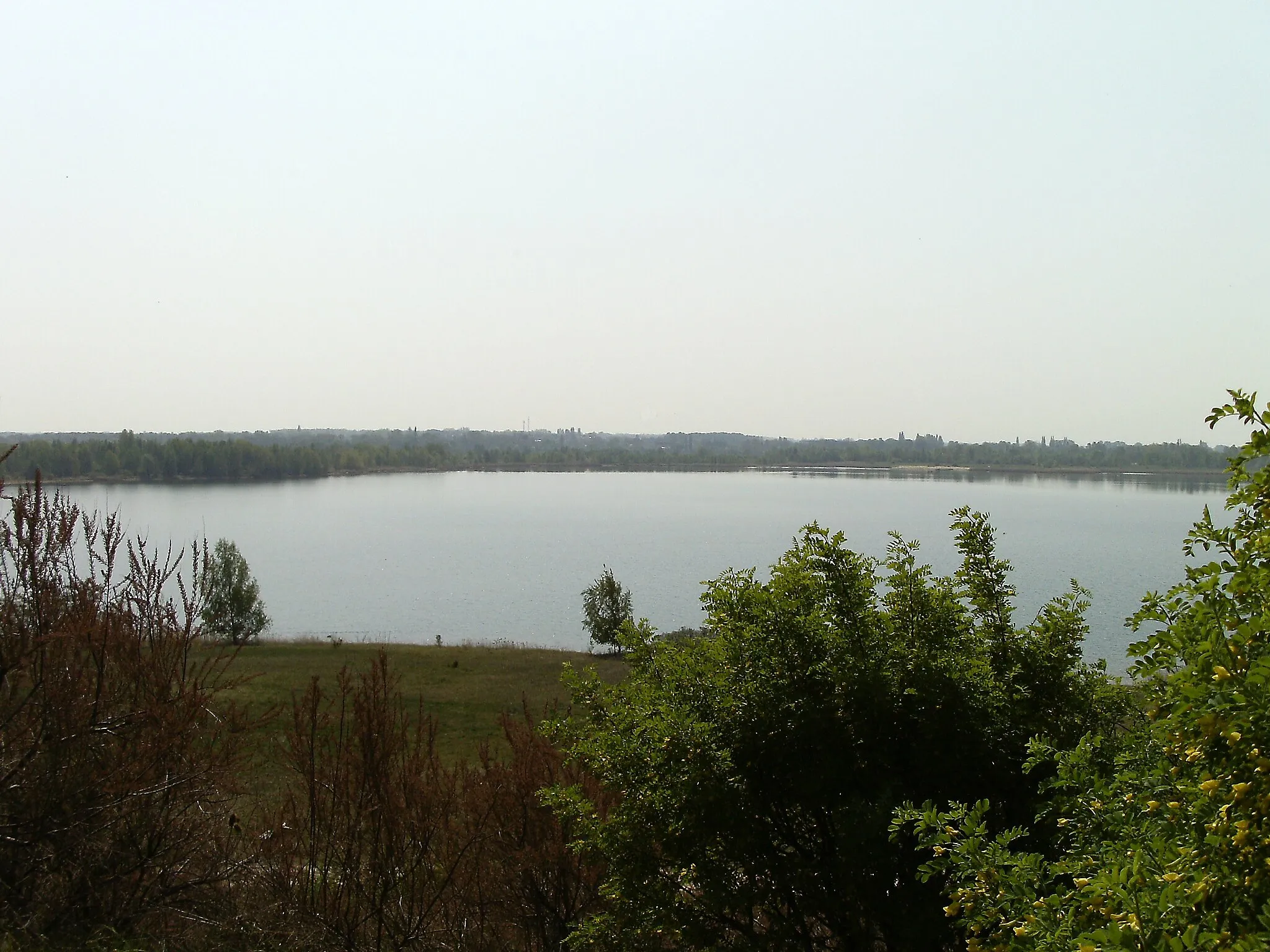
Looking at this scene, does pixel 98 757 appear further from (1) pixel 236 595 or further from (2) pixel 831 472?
(2) pixel 831 472

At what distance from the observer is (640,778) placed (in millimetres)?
4562

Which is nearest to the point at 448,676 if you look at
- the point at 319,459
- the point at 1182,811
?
the point at 1182,811

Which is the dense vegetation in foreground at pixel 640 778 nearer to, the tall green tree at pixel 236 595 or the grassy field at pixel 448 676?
the grassy field at pixel 448 676

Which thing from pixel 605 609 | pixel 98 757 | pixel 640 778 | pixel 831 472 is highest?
pixel 831 472

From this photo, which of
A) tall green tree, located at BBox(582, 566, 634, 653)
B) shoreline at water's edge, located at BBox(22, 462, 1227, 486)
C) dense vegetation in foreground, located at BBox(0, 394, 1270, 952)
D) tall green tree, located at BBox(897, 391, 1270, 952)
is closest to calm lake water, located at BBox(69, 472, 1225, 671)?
tall green tree, located at BBox(582, 566, 634, 653)

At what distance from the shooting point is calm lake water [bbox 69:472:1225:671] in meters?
46.2

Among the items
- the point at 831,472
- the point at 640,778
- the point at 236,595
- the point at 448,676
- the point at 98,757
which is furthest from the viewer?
the point at 831,472

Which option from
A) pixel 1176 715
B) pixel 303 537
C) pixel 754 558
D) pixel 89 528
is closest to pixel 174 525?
pixel 303 537

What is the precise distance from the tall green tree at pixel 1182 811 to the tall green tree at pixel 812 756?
3.45 feet

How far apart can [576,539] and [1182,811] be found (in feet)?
252

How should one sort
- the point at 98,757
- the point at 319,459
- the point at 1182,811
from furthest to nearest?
the point at 319,459 → the point at 98,757 → the point at 1182,811

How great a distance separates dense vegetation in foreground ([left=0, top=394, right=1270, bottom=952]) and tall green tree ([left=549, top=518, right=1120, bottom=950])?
15 mm

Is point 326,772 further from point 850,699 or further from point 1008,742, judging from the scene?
point 1008,742

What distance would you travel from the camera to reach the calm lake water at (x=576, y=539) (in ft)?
152
